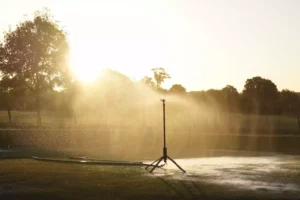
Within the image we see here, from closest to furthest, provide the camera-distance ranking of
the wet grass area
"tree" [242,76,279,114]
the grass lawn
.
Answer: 1. the grass lawn
2. the wet grass area
3. "tree" [242,76,279,114]

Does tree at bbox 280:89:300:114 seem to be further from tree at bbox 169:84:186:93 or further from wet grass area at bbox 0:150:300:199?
wet grass area at bbox 0:150:300:199

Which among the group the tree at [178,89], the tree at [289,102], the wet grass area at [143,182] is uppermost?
the tree at [178,89]

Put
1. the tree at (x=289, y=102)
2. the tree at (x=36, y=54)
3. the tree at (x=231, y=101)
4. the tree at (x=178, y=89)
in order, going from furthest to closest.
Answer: the tree at (x=178, y=89), the tree at (x=231, y=101), the tree at (x=289, y=102), the tree at (x=36, y=54)

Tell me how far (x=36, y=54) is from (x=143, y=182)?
69.2m

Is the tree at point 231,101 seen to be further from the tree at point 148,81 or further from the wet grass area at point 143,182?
the wet grass area at point 143,182

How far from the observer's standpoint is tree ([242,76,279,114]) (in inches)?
6219

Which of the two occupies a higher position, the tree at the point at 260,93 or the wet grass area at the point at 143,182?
the tree at the point at 260,93

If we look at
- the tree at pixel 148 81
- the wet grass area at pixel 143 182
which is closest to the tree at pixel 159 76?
the tree at pixel 148 81

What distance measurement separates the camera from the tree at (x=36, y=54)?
87.9 metres

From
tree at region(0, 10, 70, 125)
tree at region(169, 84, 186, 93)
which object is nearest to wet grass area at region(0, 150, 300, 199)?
tree at region(0, 10, 70, 125)

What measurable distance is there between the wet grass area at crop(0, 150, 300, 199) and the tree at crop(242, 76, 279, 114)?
128m

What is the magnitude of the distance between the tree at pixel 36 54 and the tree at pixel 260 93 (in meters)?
78.3

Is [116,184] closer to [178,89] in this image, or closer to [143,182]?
[143,182]

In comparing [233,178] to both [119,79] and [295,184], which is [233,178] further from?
[119,79]
